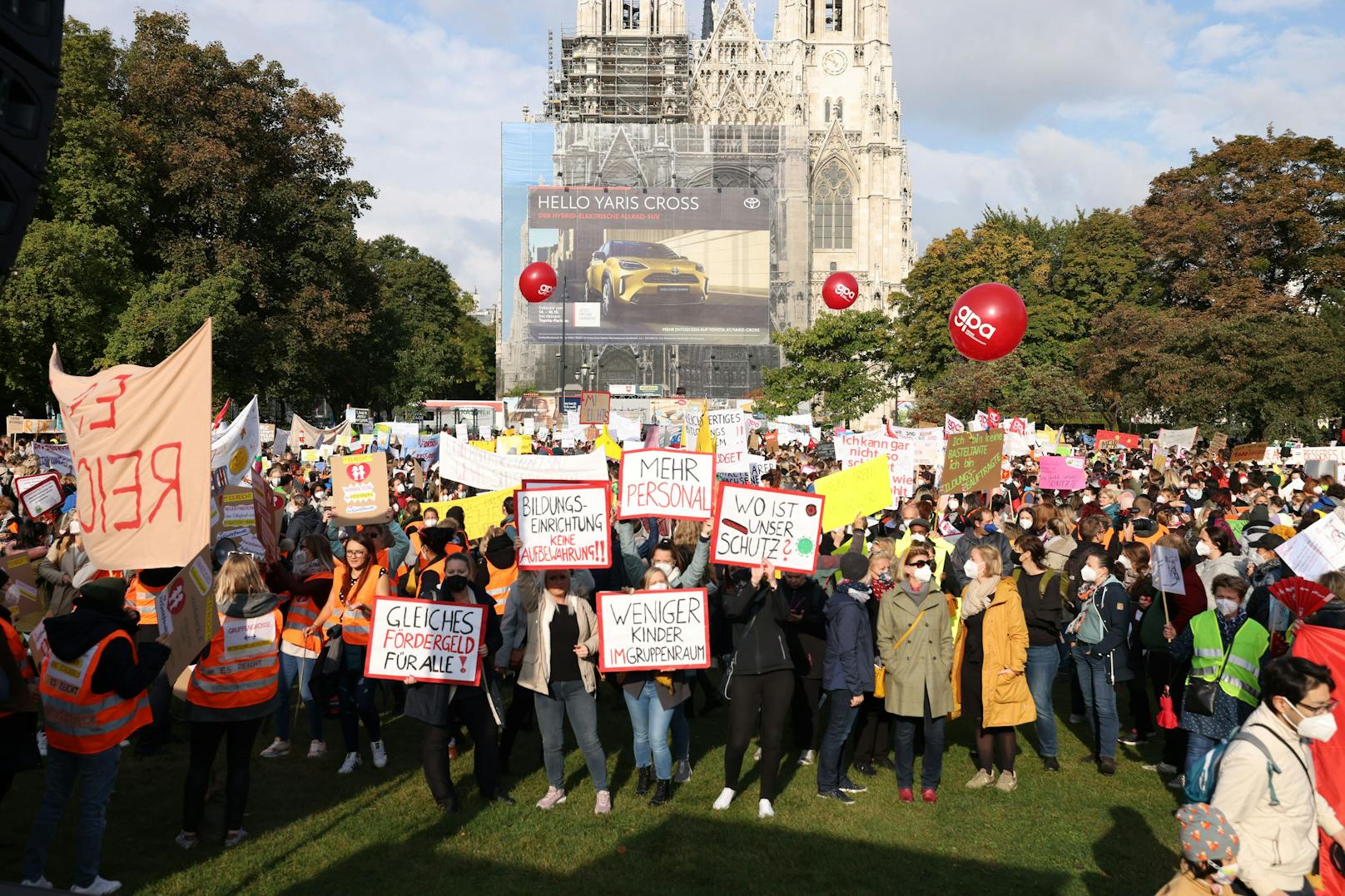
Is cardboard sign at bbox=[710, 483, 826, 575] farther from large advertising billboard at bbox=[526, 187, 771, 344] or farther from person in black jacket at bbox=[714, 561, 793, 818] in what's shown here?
large advertising billboard at bbox=[526, 187, 771, 344]

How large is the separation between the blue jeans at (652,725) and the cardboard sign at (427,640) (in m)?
1.01

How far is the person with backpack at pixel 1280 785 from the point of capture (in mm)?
3656

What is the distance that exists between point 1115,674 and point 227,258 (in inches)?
1190

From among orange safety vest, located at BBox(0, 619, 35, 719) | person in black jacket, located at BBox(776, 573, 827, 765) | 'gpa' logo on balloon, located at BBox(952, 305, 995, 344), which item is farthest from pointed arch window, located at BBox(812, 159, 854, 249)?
orange safety vest, located at BBox(0, 619, 35, 719)

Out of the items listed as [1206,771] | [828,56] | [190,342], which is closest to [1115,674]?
[1206,771]

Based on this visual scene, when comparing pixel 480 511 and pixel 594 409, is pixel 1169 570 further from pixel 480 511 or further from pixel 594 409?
pixel 594 409

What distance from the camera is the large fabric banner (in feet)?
36.3

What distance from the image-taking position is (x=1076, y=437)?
Result: 132 feet

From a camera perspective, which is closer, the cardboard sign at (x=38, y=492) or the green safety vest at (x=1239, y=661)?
the green safety vest at (x=1239, y=661)

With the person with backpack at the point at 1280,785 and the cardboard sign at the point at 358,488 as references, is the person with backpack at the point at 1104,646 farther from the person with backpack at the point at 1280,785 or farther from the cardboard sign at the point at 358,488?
the cardboard sign at the point at 358,488

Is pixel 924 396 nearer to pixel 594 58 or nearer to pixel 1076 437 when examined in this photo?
pixel 1076 437

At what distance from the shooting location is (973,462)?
11.9m

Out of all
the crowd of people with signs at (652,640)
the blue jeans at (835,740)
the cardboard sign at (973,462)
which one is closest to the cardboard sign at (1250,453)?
the cardboard sign at (973,462)

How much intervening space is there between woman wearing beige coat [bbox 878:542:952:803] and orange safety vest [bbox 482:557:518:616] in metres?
2.97
